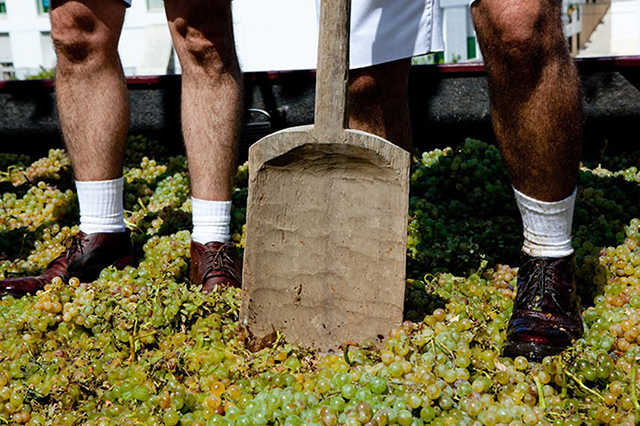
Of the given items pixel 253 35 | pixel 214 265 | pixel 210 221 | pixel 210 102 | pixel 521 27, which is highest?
pixel 253 35

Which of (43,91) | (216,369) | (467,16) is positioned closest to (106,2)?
A: (216,369)

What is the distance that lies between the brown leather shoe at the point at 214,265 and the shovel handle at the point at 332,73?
67cm

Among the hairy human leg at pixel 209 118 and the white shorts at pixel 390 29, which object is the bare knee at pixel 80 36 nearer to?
the hairy human leg at pixel 209 118

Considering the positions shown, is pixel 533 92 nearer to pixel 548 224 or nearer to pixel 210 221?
pixel 548 224

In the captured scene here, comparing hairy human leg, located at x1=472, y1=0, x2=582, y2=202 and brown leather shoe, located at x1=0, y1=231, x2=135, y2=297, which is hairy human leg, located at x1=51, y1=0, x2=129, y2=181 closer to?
brown leather shoe, located at x1=0, y1=231, x2=135, y2=297

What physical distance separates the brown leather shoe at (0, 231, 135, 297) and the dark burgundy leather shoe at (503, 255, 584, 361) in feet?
4.46

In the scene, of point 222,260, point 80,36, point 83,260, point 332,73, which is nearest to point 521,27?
point 332,73

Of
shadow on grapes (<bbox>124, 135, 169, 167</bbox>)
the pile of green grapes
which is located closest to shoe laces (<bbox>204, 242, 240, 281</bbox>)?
the pile of green grapes

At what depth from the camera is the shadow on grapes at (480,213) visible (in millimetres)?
2393

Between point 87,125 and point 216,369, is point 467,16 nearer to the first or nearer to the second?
point 87,125

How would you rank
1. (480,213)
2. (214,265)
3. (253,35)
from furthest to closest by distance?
(253,35) → (480,213) → (214,265)

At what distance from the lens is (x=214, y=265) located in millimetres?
2264

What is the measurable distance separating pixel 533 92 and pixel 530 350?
0.66 metres

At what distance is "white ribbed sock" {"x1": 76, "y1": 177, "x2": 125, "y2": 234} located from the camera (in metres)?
2.48
